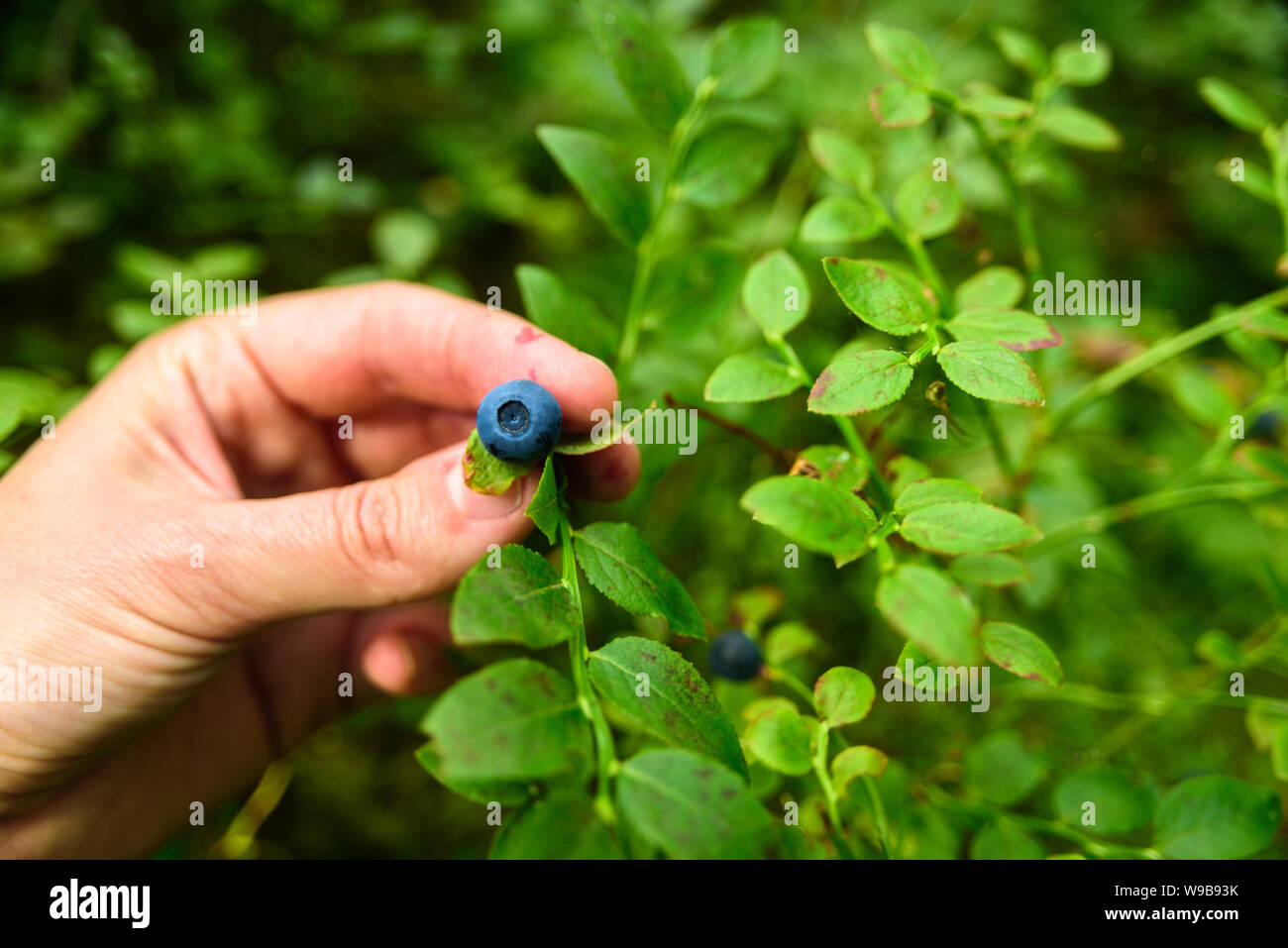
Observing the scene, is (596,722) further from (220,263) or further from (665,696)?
(220,263)

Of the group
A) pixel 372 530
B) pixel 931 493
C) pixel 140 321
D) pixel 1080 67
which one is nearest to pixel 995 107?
pixel 1080 67

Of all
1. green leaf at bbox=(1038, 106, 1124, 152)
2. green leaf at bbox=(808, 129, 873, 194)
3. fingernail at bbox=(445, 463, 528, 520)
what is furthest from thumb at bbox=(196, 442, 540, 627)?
green leaf at bbox=(1038, 106, 1124, 152)

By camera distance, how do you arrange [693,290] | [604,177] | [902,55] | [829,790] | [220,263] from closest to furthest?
[829,790]
[902,55]
[604,177]
[693,290]
[220,263]

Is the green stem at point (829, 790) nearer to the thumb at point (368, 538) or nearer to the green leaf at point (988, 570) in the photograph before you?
the green leaf at point (988, 570)

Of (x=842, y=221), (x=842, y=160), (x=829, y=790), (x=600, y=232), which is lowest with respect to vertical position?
(x=829, y=790)

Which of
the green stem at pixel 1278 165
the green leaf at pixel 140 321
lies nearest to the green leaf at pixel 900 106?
the green stem at pixel 1278 165

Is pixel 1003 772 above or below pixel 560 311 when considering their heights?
below

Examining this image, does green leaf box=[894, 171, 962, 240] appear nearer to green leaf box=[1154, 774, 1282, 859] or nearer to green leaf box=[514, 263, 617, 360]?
green leaf box=[514, 263, 617, 360]
